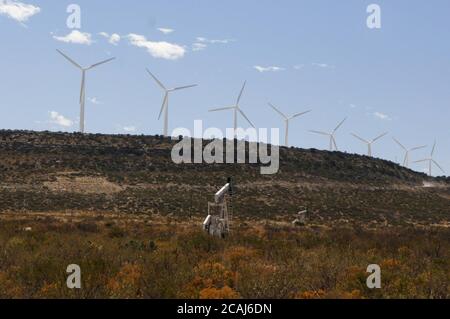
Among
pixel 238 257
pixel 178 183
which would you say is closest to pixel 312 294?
pixel 238 257

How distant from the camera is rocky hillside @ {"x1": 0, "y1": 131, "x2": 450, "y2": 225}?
206 feet

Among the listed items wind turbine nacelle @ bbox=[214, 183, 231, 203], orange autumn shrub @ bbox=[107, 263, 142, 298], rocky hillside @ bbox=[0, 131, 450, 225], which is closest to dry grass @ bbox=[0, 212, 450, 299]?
orange autumn shrub @ bbox=[107, 263, 142, 298]

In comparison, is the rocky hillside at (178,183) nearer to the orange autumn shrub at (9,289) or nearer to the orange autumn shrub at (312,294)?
the orange autumn shrub at (9,289)

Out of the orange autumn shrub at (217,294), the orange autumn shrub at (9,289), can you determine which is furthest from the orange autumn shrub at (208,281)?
the orange autumn shrub at (9,289)

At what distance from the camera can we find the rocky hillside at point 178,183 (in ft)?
206

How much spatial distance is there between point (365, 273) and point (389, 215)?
186ft

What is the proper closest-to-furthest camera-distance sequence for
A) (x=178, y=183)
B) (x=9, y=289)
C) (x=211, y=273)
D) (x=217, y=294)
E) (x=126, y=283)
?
(x=217, y=294)
(x=9, y=289)
(x=126, y=283)
(x=211, y=273)
(x=178, y=183)

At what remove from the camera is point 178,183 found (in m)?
78.2

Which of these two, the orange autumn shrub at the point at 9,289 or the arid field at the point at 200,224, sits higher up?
the arid field at the point at 200,224

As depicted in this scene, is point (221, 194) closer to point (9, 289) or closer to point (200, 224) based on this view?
point (200, 224)

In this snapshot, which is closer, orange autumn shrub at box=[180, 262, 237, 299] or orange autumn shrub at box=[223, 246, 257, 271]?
orange autumn shrub at box=[180, 262, 237, 299]

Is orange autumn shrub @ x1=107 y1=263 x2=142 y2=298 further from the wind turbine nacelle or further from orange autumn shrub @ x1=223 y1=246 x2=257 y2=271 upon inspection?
the wind turbine nacelle

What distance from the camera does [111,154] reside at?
3578 inches
